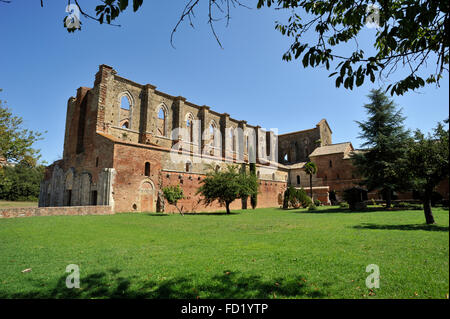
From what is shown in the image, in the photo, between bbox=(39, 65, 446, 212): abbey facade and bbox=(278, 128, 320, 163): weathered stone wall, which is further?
bbox=(278, 128, 320, 163): weathered stone wall

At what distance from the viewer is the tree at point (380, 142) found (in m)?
20.5

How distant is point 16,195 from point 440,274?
54.4 meters

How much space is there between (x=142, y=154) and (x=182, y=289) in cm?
1893

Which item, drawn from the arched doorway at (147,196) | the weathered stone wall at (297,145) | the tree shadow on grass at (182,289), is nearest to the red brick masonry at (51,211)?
the arched doorway at (147,196)

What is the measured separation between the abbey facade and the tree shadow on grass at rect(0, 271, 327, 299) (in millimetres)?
16405

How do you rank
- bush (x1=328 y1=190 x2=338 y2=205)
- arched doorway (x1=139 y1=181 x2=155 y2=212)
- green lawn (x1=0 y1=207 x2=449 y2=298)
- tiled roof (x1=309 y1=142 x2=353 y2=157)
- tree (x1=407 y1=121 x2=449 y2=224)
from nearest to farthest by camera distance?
green lawn (x1=0 y1=207 x2=449 y2=298) → tree (x1=407 y1=121 x2=449 y2=224) → arched doorway (x1=139 y1=181 x2=155 y2=212) → bush (x1=328 y1=190 x2=338 y2=205) → tiled roof (x1=309 y1=142 x2=353 y2=157)

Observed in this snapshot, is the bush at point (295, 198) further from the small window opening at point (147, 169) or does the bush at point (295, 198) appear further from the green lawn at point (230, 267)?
the green lawn at point (230, 267)

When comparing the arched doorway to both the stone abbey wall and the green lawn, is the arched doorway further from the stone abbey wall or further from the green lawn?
the green lawn

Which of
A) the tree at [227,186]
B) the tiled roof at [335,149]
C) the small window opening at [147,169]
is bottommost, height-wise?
the tree at [227,186]

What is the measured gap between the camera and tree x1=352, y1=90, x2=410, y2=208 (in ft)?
67.3

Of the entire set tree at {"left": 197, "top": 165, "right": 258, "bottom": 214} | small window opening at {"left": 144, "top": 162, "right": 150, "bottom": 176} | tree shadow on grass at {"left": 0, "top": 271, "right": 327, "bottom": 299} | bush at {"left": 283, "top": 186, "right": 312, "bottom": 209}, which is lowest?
tree shadow on grass at {"left": 0, "top": 271, "right": 327, "bottom": 299}

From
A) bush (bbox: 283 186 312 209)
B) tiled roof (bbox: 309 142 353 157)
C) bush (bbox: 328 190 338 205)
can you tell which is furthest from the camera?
tiled roof (bbox: 309 142 353 157)

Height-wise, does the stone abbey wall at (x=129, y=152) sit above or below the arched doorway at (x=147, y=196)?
above

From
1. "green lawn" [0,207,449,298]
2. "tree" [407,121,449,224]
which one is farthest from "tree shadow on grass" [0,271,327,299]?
"tree" [407,121,449,224]
